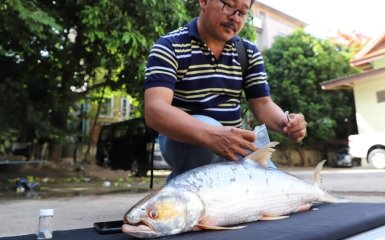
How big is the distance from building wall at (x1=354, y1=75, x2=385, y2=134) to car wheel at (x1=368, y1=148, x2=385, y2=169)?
211cm

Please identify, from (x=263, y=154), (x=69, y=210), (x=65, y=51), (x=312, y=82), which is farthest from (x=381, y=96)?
(x=263, y=154)

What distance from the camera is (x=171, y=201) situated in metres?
1.25

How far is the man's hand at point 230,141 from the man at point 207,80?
182 millimetres

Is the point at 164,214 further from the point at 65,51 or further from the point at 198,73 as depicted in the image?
the point at 65,51

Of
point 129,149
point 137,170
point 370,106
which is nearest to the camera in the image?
point 137,170

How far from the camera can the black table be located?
3.97 feet

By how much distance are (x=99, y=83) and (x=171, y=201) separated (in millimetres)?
8562

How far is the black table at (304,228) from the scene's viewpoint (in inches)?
47.7

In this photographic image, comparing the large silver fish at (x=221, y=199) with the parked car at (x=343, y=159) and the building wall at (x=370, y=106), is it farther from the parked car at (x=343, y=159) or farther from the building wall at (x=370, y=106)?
the parked car at (x=343, y=159)

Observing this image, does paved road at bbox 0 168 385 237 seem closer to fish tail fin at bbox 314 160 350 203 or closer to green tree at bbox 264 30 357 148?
fish tail fin at bbox 314 160 350 203

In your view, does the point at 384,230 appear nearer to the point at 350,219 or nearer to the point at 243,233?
the point at 350,219

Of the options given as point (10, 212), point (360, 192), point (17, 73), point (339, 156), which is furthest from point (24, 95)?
point (339, 156)

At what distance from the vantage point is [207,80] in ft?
6.39

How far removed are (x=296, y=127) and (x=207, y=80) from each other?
1.64 feet
